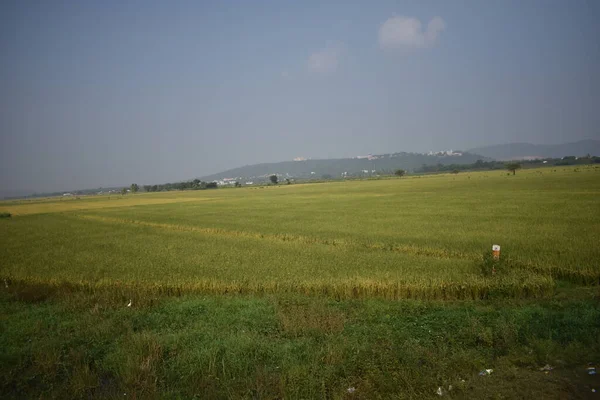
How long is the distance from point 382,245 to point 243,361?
12.2 metres

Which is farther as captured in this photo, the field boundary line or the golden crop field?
the field boundary line

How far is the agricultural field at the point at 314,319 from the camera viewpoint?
19.7ft

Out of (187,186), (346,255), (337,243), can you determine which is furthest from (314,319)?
(187,186)

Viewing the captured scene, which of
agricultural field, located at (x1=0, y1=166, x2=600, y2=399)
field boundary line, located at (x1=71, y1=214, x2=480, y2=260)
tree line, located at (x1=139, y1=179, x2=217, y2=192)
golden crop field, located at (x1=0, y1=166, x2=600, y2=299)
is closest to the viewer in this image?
agricultural field, located at (x1=0, y1=166, x2=600, y2=399)

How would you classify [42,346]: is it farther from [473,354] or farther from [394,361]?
[473,354]

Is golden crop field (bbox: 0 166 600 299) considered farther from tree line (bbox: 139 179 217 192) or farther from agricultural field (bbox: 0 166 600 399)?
tree line (bbox: 139 179 217 192)

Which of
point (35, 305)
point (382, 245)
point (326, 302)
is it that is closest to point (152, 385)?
point (326, 302)

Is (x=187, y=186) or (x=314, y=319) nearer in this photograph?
(x=314, y=319)

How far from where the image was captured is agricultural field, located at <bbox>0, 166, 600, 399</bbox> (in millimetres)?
6000

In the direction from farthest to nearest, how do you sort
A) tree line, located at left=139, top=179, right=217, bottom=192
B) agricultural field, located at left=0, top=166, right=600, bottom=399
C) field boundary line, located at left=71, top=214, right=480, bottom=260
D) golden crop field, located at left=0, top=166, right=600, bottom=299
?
tree line, located at left=139, top=179, right=217, bottom=192 < field boundary line, located at left=71, top=214, right=480, bottom=260 < golden crop field, located at left=0, top=166, right=600, bottom=299 < agricultural field, located at left=0, top=166, right=600, bottom=399

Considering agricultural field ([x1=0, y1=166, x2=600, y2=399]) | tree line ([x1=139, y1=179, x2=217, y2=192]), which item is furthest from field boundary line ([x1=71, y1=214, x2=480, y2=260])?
tree line ([x1=139, y1=179, x2=217, y2=192])

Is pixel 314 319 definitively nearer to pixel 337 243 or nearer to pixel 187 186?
pixel 337 243

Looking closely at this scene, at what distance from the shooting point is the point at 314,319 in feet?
28.5

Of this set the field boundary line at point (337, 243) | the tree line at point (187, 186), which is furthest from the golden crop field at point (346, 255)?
the tree line at point (187, 186)
